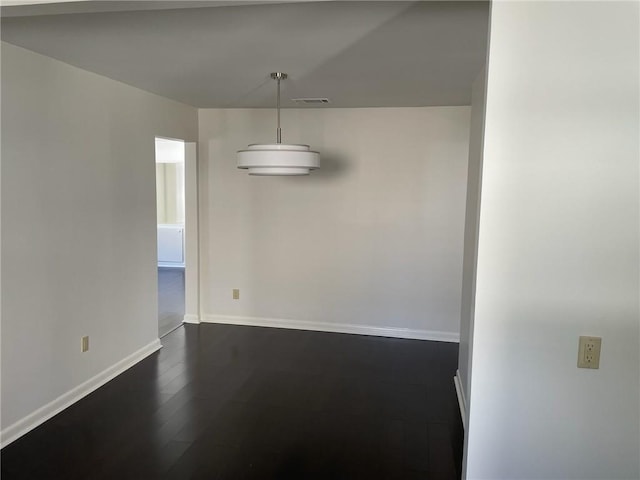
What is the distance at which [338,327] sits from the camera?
4.82 m

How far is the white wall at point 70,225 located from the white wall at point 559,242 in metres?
2.49

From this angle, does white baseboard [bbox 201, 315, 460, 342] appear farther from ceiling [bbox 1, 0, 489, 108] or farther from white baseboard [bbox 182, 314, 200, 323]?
ceiling [bbox 1, 0, 489, 108]

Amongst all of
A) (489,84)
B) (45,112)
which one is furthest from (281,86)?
(489,84)

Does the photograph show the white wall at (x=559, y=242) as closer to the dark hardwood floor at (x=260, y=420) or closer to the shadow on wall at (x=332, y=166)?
the dark hardwood floor at (x=260, y=420)

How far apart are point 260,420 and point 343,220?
2212mm

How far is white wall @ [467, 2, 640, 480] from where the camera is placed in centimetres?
156

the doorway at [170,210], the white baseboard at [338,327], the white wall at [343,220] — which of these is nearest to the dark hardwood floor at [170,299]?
the doorway at [170,210]

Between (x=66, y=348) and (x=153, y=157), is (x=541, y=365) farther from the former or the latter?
(x=153, y=157)

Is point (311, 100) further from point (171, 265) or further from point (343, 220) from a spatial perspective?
point (171, 265)

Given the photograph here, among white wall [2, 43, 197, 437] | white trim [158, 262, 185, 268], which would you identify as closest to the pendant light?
white wall [2, 43, 197, 437]

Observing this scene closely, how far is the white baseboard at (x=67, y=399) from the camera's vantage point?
2.73 metres

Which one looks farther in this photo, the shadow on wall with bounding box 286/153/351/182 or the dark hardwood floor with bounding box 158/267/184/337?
the dark hardwood floor with bounding box 158/267/184/337

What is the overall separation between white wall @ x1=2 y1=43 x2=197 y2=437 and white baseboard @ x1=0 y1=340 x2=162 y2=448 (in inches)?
1.2

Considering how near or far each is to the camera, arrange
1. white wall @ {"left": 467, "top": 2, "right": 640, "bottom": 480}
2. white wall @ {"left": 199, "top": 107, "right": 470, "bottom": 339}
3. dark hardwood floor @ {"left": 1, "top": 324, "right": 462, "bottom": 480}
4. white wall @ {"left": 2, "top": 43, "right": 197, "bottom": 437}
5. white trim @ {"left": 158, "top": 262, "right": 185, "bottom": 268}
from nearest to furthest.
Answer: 1. white wall @ {"left": 467, "top": 2, "right": 640, "bottom": 480}
2. dark hardwood floor @ {"left": 1, "top": 324, "right": 462, "bottom": 480}
3. white wall @ {"left": 2, "top": 43, "right": 197, "bottom": 437}
4. white wall @ {"left": 199, "top": 107, "right": 470, "bottom": 339}
5. white trim @ {"left": 158, "top": 262, "right": 185, "bottom": 268}
